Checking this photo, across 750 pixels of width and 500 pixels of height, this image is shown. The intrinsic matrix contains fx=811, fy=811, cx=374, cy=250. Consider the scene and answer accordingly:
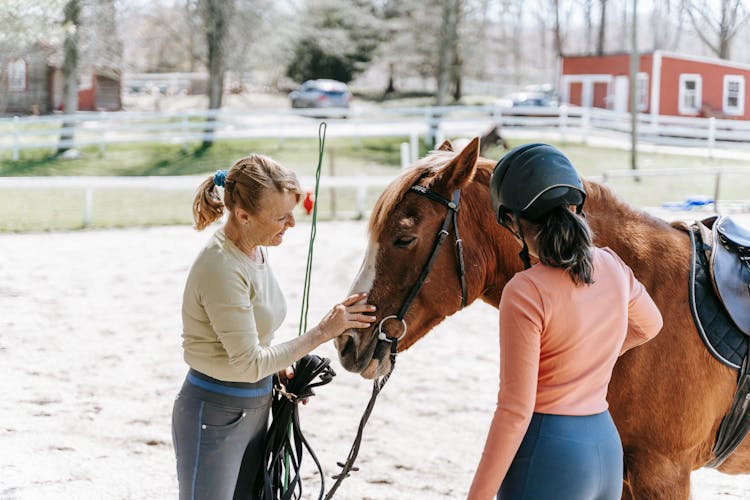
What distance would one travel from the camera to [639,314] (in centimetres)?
227

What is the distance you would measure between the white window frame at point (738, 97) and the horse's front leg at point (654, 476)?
31869mm

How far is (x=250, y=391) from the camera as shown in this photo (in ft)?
8.99

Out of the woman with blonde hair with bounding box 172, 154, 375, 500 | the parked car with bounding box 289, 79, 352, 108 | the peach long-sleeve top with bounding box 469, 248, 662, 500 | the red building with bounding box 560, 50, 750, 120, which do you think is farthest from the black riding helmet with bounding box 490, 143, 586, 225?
the parked car with bounding box 289, 79, 352, 108

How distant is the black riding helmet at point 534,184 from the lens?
2.03m

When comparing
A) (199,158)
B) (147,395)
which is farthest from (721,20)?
(147,395)

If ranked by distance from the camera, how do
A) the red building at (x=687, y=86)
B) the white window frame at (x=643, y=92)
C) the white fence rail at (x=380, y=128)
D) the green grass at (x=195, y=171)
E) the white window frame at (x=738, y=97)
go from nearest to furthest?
the green grass at (x=195, y=171) → the white fence rail at (x=380, y=128) → the white window frame at (x=738, y=97) → the red building at (x=687, y=86) → the white window frame at (x=643, y=92)

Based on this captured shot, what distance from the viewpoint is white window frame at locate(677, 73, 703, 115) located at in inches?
1271

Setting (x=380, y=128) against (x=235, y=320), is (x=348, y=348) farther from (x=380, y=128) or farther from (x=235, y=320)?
(x=380, y=128)

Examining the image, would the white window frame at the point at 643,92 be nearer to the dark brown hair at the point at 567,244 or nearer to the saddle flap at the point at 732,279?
the saddle flap at the point at 732,279

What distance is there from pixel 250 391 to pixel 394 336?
0.52 m

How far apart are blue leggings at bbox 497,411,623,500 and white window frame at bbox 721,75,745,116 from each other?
107ft

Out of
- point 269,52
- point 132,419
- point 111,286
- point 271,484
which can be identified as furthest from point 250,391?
point 269,52

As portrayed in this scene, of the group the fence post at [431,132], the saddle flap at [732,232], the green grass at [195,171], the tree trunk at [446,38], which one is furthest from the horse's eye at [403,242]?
the tree trunk at [446,38]

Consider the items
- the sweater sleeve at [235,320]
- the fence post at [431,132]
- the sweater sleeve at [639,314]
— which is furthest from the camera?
the fence post at [431,132]
